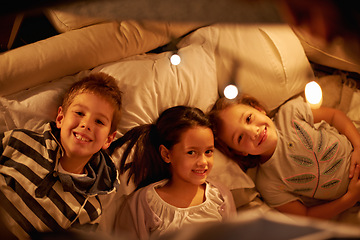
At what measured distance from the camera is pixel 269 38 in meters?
1.48

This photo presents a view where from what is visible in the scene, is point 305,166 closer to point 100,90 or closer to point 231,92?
→ point 231,92

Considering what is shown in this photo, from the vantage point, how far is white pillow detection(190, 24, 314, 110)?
143 cm

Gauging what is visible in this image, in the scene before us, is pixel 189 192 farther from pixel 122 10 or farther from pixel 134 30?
pixel 122 10

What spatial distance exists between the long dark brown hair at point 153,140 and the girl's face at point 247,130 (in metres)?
0.10

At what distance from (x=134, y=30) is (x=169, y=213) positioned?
29.6 inches

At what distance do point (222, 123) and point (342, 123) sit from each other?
546 millimetres

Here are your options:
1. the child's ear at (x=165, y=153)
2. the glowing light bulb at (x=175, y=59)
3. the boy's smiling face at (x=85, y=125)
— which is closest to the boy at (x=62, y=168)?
the boy's smiling face at (x=85, y=125)

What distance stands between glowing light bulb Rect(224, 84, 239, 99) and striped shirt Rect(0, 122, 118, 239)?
24.6 inches

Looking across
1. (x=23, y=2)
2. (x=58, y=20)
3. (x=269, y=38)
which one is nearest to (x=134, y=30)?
(x=58, y=20)

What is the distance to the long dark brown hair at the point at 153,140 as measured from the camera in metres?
1.29

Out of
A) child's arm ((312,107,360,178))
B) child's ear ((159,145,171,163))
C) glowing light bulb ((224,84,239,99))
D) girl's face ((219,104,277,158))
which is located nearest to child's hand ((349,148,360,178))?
child's arm ((312,107,360,178))

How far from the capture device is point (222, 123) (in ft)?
4.56

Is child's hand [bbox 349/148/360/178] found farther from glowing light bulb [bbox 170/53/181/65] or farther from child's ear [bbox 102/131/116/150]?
child's ear [bbox 102/131/116/150]

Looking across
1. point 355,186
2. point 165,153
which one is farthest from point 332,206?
point 165,153
